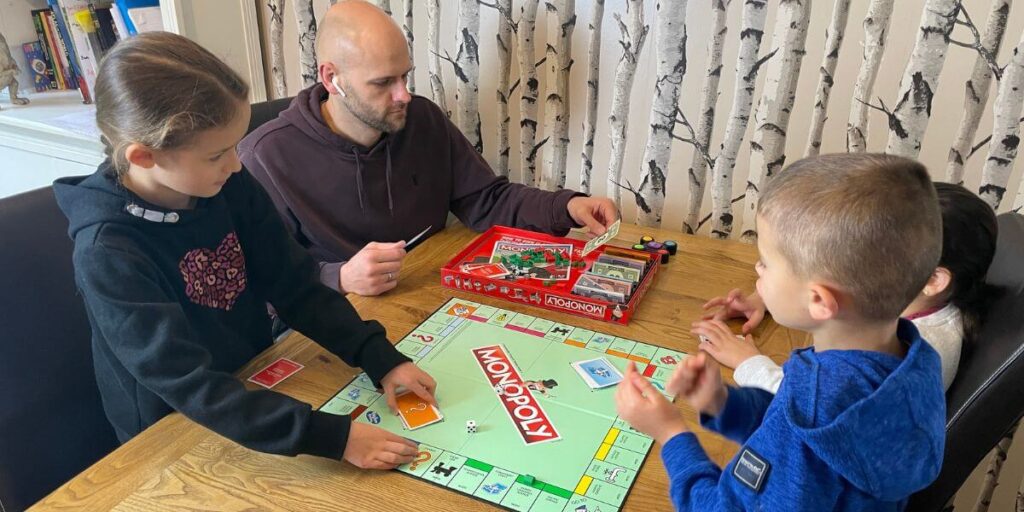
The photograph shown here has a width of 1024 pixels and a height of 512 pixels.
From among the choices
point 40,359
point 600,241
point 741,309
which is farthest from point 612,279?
point 40,359

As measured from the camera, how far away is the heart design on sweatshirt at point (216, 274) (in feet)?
3.70

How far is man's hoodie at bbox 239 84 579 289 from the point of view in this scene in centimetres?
171

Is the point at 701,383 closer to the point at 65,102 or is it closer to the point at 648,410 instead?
the point at 648,410

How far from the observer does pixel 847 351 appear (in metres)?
0.74

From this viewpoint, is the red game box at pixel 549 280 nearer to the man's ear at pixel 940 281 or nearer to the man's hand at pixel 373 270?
the man's hand at pixel 373 270

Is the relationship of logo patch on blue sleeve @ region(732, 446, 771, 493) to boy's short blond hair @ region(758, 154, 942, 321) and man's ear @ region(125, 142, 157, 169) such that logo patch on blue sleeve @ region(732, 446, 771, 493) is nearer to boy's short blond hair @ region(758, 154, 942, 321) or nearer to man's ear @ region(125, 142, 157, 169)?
boy's short blond hair @ region(758, 154, 942, 321)

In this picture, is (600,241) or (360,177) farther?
(360,177)

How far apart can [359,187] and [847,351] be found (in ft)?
4.18

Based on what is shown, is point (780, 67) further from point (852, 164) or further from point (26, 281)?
point (26, 281)

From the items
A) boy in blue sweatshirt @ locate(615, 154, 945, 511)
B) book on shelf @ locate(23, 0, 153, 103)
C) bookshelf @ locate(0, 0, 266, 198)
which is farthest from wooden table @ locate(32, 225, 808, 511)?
book on shelf @ locate(23, 0, 153, 103)

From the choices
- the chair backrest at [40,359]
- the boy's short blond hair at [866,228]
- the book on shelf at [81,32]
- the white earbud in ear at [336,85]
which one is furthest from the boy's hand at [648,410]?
the book on shelf at [81,32]

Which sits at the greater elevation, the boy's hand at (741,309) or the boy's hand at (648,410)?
the boy's hand at (648,410)

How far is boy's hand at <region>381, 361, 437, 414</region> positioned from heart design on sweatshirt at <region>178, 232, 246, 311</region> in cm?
36

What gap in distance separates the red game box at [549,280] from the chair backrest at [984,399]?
555 millimetres
